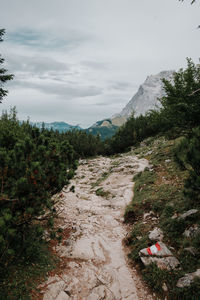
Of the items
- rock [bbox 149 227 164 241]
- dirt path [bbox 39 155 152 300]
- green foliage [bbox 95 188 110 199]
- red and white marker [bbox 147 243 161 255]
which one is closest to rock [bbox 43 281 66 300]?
dirt path [bbox 39 155 152 300]

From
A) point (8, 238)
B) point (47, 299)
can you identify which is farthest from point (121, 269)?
point (8, 238)

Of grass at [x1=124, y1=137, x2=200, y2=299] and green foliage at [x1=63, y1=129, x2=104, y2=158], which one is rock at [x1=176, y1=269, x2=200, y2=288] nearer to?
grass at [x1=124, y1=137, x2=200, y2=299]

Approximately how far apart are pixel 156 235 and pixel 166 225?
739mm

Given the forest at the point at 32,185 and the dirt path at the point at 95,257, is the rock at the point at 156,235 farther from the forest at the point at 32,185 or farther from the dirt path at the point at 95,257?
the forest at the point at 32,185

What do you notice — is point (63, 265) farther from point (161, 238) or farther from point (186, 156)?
point (186, 156)

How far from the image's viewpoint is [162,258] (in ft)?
20.2

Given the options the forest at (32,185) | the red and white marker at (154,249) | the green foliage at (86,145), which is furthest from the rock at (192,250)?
the green foliage at (86,145)

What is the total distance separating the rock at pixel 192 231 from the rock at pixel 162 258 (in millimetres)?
992

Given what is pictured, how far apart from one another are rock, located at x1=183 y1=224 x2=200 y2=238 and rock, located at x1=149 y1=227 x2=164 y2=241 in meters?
0.95

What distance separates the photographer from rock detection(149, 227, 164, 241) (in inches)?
283

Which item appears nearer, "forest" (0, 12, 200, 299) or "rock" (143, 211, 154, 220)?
"forest" (0, 12, 200, 299)

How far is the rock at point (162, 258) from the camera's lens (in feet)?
19.3

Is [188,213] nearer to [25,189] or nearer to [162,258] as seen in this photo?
[162,258]

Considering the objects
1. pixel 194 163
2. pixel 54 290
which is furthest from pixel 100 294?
pixel 194 163
